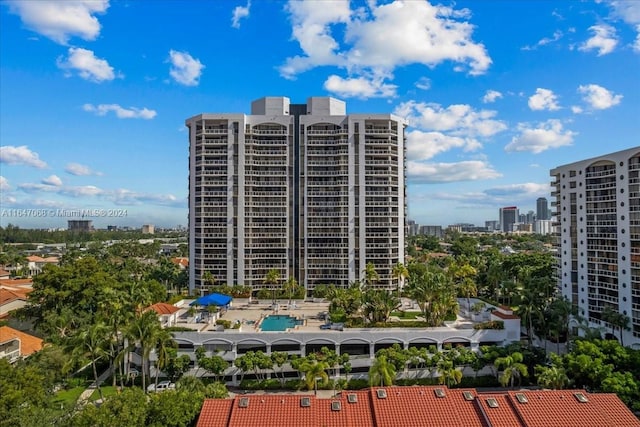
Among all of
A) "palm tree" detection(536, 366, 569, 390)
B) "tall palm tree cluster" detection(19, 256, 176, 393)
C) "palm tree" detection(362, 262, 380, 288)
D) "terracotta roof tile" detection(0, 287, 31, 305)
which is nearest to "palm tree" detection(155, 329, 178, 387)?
"tall palm tree cluster" detection(19, 256, 176, 393)

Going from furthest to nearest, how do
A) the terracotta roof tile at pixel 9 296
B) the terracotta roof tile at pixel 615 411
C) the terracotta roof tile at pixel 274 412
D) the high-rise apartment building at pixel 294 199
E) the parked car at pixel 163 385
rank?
the high-rise apartment building at pixel 294 199, the terracotta roof tile at pixel 9 296, the parked car at pixel 163 385, the terracotta roof tile at pixel 615 411, the terracotta roof tile at pixel 274 412

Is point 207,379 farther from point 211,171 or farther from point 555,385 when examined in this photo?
point 211,171

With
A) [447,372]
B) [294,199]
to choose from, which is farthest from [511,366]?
[294,199]

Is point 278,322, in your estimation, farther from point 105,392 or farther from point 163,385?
point 105,392

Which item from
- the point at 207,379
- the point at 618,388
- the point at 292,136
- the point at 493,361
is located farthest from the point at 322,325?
the point at 292,136

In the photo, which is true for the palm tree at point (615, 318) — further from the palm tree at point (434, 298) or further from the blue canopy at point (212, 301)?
the blue canopy at point (212, 301)

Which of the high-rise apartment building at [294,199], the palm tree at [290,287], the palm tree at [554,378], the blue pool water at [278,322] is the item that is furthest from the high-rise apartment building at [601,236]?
the palm tree at [290,287]
